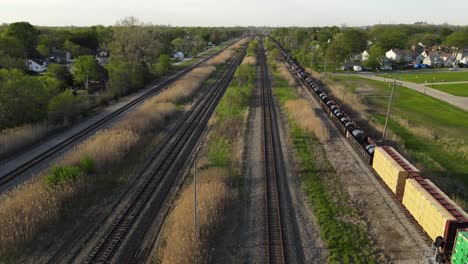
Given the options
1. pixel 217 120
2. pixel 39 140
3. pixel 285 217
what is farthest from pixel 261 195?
pixel 39 140

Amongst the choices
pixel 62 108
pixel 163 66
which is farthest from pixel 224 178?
pixel 163 66

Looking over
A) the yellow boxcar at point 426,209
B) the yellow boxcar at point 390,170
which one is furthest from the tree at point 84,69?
the yellow boxcar at point 426,209

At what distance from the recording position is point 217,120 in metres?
41.7

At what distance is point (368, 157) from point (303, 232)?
12.2 m

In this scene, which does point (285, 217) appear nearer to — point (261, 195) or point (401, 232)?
point (261, 195)

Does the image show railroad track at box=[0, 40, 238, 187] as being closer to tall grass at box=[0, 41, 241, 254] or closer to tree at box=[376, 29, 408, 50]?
tall grass at box=[0, 41, 241, 254]

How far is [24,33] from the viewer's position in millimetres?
87750

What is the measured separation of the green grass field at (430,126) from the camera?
3059 cm

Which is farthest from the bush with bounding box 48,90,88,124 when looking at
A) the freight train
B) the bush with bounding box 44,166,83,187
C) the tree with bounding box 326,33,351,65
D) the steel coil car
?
the tree with bounding box 326,33,351,65

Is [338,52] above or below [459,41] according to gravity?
below

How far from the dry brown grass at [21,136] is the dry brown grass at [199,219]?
18.1 metres

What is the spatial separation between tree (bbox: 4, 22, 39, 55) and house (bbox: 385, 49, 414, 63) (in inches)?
4304

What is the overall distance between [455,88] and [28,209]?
78.6m

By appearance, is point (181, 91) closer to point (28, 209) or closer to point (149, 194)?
point (149, 194)
